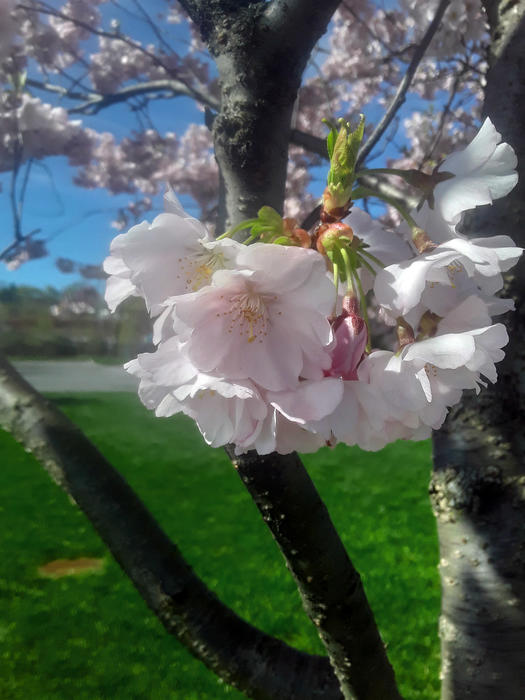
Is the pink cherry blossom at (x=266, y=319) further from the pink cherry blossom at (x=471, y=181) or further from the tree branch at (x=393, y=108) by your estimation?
the tree branch at (x=393, y=108)

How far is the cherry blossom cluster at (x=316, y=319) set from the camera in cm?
55

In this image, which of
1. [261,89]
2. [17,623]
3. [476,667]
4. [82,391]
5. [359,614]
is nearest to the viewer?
[261,89]

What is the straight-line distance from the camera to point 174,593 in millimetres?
1292

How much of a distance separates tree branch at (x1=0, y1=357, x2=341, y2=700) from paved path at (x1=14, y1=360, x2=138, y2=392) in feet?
48.6

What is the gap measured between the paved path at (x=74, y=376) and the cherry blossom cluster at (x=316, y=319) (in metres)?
15.6

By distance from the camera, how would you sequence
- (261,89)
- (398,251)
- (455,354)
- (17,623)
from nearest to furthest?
(455,354) → (398,251) → (261,89) → (17,623)

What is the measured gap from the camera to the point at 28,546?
4.50m

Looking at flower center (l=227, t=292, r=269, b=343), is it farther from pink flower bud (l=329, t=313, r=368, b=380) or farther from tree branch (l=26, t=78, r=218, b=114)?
tree branch (l=26, t=78, r=218, b=114)

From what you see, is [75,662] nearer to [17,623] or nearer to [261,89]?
[17,623]

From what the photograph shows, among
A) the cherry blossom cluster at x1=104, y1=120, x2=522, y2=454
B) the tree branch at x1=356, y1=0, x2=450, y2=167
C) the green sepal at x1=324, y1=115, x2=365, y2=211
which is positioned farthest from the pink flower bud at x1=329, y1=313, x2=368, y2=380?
the tree branch at x1=356, y1=0, x2=450, y2=167

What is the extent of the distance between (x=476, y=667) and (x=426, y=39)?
1550mm

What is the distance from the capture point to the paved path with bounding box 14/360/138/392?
1808cm

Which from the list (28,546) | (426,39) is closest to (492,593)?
(426,39)

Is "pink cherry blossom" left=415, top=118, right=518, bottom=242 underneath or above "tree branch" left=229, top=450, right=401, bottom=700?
above
